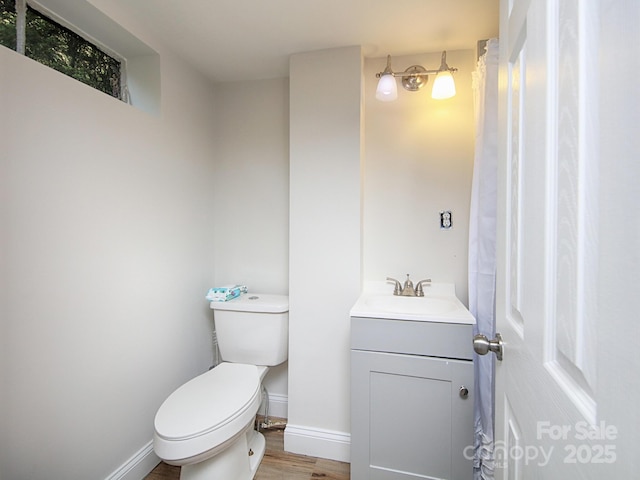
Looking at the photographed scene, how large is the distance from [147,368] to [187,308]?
38 cm

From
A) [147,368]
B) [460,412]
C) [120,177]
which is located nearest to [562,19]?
[460,412]

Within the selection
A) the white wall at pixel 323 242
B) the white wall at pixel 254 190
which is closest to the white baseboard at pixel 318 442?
the white wall at pixel 323 242

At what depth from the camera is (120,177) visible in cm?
135

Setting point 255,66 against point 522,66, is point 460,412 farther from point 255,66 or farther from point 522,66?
point 255,66

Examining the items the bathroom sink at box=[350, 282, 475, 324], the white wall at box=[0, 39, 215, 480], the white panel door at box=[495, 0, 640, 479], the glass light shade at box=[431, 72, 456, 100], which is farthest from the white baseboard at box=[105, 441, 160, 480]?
the glass light shade at box=[431, 72, 456, 100]

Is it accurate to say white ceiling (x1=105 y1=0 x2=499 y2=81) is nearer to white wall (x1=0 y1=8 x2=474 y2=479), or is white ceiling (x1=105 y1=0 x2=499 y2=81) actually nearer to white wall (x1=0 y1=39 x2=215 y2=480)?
white wall (x1=0 y1=8 x2=474 y2=479)

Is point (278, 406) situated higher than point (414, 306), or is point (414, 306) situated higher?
point (414, 306)

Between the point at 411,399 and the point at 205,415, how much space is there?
0.87m

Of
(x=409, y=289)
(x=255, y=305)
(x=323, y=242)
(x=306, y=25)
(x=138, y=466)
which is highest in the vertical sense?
(x=306, y=25)

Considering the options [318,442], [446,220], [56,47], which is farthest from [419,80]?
[318,442]

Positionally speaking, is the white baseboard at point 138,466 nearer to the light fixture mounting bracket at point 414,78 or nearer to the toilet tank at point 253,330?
the toilet tank at point 253,330

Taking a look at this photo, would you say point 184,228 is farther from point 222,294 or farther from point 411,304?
point 411,304

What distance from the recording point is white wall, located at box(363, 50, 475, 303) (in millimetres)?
1677

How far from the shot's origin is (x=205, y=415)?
3.92 feet
